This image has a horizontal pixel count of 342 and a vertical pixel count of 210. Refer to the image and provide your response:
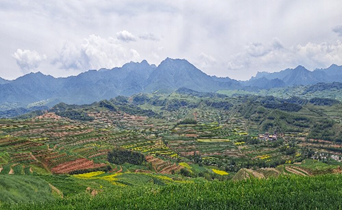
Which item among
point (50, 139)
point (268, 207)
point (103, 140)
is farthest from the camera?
point (103, 140)

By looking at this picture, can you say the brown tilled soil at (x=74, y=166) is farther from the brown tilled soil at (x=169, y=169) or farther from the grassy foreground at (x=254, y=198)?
the grassy foreground at (x=254, y=198)

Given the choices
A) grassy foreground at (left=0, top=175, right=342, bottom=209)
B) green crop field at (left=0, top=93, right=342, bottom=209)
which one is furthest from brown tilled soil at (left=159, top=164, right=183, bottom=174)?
grassy foreground at (left=0, top=175, right=342, bottom=209)

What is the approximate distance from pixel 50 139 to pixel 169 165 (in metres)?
70.3

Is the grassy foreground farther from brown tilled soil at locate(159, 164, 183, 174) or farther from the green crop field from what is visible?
brown tilled soil at locate(159, 164, 183, 174)

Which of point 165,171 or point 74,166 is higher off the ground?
point 74,166

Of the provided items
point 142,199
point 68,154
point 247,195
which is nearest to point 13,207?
point 142,199

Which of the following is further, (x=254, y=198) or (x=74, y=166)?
(x=74, y=166)

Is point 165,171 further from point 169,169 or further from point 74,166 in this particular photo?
point 74,166

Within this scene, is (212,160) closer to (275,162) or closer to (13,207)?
(275,162)

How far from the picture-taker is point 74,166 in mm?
72500

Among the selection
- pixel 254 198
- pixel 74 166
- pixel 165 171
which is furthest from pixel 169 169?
pixel 254 198

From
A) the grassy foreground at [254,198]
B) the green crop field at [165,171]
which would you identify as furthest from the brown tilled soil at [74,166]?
the grassy foreground at [254,198]

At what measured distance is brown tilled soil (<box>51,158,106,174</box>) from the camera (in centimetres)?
6862

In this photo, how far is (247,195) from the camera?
16656mm
